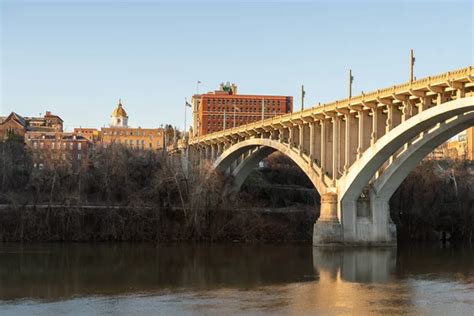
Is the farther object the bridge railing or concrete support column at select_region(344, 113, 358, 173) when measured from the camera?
concrete support column at select_region(344, 113, 358, 173)

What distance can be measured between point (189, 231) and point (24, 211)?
48.8 feet

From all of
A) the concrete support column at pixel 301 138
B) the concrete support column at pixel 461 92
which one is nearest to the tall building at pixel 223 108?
the concrete support column at pixel 301 138

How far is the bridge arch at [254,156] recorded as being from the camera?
57.5 m

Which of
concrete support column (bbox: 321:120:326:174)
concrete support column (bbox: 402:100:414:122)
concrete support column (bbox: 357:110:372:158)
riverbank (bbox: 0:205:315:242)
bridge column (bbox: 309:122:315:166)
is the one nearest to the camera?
concrete support column (bbox: 402:100:414:122)

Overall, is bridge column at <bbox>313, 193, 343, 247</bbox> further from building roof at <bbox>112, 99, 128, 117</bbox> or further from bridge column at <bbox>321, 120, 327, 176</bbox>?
building roof at <bbox>112, 99, 128, 117</bbox>

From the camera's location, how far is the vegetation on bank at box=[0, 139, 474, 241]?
62531 millimetres

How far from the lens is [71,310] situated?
25.1 metres

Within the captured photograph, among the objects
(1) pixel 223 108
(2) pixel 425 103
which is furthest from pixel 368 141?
(1) pixel 223 108

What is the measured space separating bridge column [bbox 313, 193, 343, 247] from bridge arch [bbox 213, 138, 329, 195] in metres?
2.06

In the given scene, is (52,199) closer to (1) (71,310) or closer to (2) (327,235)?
(2) (327,235)

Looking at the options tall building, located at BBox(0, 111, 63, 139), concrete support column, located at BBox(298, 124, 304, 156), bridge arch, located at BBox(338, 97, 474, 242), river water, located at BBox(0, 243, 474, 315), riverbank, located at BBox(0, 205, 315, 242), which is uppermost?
tall building, located at BBox(0, 111, 63, 139)

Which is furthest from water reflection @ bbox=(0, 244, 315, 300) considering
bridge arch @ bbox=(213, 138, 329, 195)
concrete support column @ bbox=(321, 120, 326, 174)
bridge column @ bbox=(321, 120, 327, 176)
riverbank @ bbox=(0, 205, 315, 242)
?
bridge arch @ bbox=(213, 138, 329, 195)

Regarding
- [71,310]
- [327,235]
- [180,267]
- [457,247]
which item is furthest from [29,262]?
[457,247]

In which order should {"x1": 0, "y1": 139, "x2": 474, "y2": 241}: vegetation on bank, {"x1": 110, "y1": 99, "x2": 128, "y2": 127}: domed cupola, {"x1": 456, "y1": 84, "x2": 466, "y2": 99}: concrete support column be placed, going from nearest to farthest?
{"x1": 456, "y1": 84, "x2": 466, "y2": 99}: concrete support column
{"x1": 0, "y1": 139, "x2": 474, "y2": 241}: vegetation on bank
{"x1": 110, "y1": 99, "x2": 128, "y2": 127}: domed cupola
